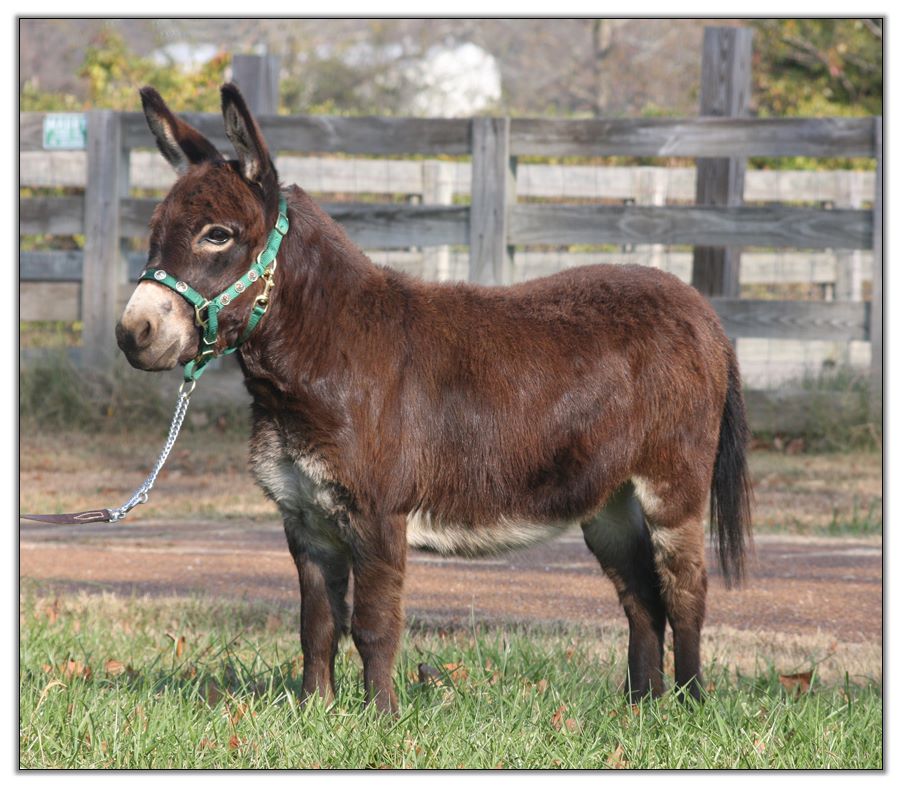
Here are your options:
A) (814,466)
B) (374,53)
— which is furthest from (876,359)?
(374,53)

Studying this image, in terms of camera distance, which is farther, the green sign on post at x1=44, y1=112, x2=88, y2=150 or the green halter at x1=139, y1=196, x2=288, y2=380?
the green sign on post at x1=44, y1=112, x2=88, y2=150

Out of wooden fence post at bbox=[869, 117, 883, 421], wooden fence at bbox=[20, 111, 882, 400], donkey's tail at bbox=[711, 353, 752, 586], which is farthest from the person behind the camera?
A: wooden fence at bbox=[20, 111, 882, 400]

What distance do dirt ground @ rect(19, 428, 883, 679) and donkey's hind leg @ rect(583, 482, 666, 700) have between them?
0.37 m

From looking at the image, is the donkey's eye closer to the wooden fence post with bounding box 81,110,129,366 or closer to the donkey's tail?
the donkey's tail

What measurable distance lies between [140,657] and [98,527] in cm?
333

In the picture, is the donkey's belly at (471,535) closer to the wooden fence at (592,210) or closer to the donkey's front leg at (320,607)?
the donkey's front leg at (320,607)

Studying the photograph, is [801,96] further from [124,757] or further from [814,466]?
[124,757]

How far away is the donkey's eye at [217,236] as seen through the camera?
12.9ft

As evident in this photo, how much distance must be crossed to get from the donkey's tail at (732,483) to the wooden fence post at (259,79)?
754cm

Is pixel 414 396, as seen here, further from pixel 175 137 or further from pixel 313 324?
pixel 175 137

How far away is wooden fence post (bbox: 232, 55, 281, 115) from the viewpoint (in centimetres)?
1159

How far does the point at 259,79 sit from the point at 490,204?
275cm

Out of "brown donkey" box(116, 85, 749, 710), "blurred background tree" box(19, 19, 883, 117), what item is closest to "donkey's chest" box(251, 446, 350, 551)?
"brown donkey" box(116, 85, 749, 710)

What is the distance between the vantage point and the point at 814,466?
32.2 ft
